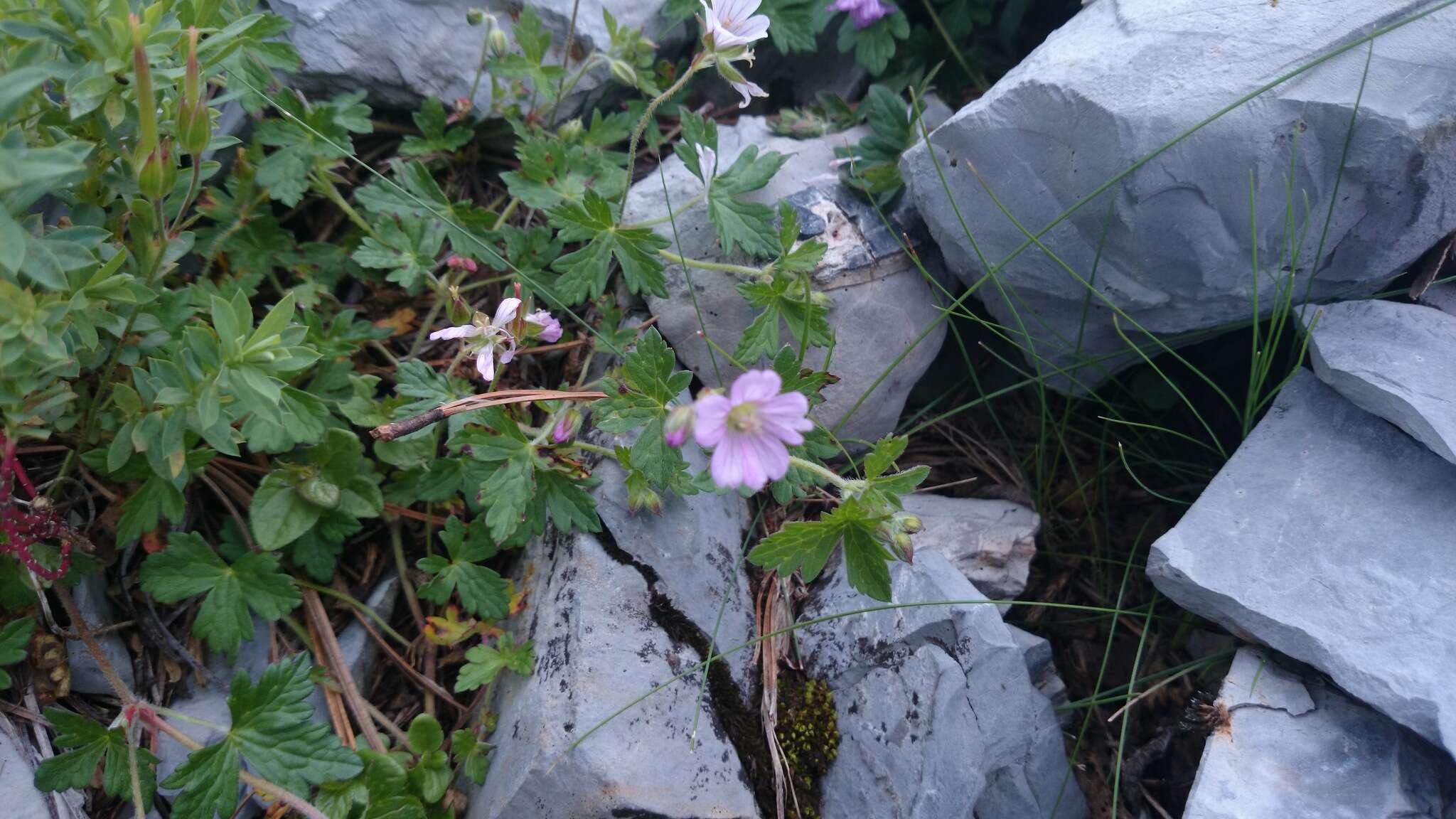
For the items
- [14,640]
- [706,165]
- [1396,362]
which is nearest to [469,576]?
[14,640]

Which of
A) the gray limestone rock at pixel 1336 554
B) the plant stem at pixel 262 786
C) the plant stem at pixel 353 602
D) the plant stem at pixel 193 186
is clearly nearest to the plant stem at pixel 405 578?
the plant stem at pixel 353 602

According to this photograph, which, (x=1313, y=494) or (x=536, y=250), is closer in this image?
(x=1313, y=494)

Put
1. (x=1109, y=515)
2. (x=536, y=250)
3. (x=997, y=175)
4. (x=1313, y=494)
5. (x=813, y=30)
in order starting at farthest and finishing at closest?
(x=813, y=30)
(x=1109, y=515)
(x=536, y=250)
(x=997, y=175)
(x=1313, y=494)

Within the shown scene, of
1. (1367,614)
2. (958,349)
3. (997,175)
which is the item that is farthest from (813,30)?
(1367,614)

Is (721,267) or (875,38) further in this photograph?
(875,38)

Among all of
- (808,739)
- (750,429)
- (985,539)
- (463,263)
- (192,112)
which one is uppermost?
(192,112)

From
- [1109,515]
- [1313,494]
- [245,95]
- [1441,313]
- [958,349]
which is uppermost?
[245,95]

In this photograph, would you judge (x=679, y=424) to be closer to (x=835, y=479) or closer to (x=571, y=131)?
(x=835, y=479)

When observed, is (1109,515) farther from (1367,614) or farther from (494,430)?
(494,430)
